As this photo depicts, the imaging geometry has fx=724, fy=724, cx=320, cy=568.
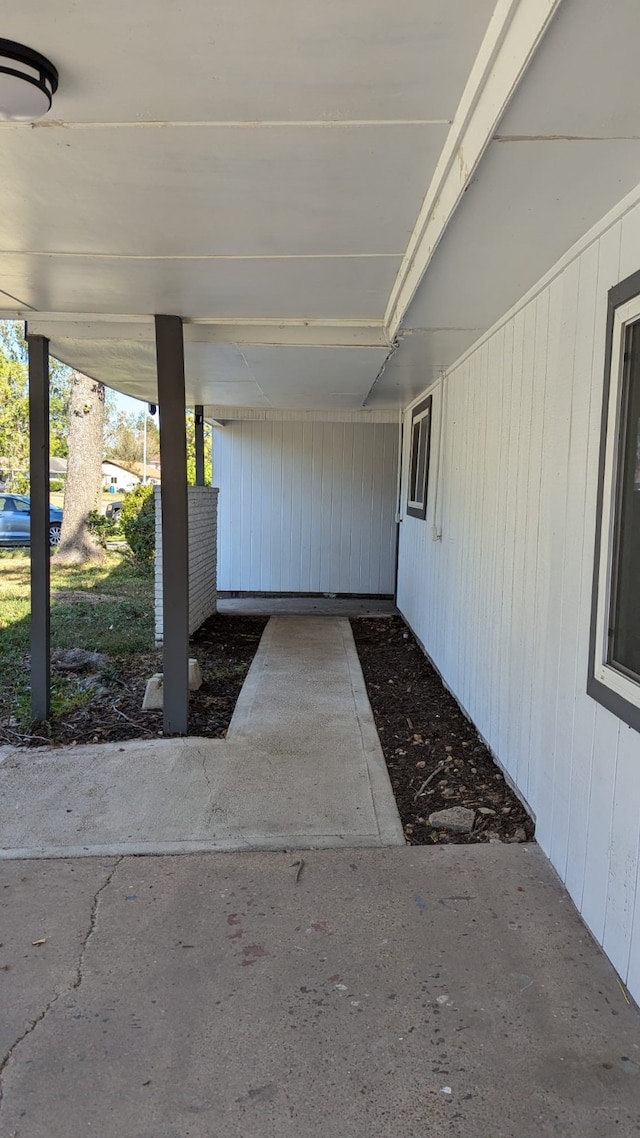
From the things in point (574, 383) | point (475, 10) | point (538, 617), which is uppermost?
point (475, 10)

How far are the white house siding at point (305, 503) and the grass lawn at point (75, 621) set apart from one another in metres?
1.68

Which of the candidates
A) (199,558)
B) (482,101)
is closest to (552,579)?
(482,101)

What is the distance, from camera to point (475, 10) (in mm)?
1638

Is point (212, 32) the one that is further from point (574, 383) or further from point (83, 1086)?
point (83, 1086)

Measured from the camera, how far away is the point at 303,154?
7.70 feet

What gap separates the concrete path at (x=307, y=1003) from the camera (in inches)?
72.6

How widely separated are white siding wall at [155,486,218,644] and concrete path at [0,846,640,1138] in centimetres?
445

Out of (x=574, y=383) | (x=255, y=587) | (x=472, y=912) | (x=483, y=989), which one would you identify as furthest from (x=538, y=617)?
(x=255, y=587)

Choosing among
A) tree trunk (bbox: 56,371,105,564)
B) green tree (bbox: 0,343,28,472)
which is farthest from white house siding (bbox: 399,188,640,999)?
green tree (bbox: 0,343,28,472)

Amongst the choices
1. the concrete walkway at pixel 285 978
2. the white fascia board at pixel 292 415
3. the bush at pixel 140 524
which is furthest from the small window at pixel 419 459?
the bush at pixel 140 524

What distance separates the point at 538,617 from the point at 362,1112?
212cm

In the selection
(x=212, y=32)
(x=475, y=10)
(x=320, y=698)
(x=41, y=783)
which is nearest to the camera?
(x=475, y=10)

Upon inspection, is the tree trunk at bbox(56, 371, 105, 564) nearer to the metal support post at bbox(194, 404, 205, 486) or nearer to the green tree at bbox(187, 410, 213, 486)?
the green tree at bbox(187, 410, 213, 486)

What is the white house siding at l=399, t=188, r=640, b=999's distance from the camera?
95.5 inches
